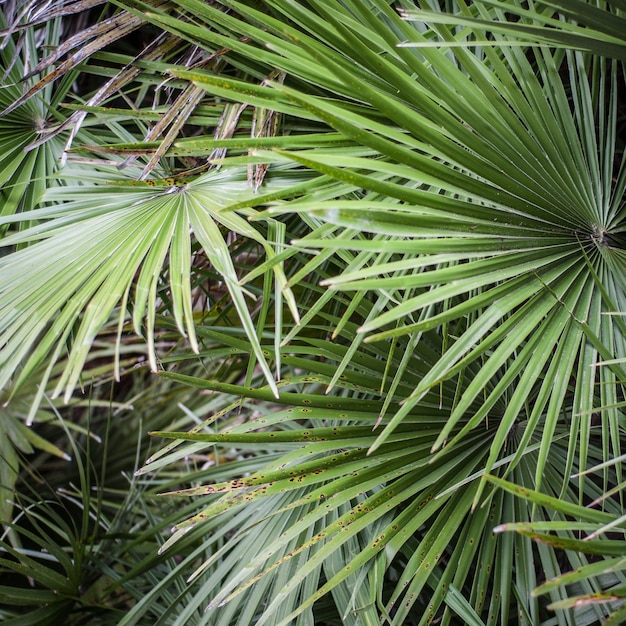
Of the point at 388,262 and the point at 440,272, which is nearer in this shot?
the point at 440,272

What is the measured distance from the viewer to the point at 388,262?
2.50 feet

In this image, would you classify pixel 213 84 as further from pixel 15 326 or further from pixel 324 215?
pixel 15 326

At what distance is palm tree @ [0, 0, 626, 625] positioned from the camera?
60 centimetres

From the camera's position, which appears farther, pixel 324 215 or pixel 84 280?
pixel 84 280

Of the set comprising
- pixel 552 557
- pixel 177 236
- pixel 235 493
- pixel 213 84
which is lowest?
pixel 552 557

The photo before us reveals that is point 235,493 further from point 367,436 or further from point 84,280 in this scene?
point 84,280

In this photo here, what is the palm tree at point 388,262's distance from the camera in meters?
0.60

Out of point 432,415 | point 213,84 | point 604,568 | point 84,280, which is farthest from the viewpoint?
point 432,415

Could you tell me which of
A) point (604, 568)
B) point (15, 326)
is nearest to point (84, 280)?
point (15, 326)

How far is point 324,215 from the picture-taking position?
0.51m

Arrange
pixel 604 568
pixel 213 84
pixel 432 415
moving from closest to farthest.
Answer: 1. pixel 604 568
2. pixel 213 84
3. pixel 432 415

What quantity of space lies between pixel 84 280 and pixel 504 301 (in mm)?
479

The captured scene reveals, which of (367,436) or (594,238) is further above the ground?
(594,238)

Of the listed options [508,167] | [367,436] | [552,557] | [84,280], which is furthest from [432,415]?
[84,280]
